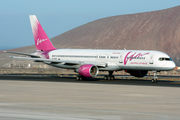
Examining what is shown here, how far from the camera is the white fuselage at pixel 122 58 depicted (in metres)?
40.3

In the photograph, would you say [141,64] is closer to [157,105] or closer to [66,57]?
[66,57]

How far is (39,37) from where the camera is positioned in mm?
51531

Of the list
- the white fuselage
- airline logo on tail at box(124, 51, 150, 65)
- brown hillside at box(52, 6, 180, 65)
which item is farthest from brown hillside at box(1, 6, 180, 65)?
airline logo on tail at box(124, 51, 150, 65)

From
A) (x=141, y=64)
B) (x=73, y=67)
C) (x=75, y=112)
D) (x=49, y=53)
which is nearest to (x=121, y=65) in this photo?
(x=141, y=64)

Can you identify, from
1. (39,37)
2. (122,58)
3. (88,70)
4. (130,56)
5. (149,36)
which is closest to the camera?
(88,70)

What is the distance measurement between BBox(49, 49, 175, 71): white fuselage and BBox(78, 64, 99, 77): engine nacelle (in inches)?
70.3

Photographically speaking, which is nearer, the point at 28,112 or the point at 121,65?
the point at 28,112

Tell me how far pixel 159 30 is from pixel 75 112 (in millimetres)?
172111

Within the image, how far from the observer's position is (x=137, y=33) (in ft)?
614

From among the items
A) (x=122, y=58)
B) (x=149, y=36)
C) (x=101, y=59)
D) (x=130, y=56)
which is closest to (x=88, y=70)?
(x=101, y=59)

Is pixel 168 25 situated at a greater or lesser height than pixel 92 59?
greater

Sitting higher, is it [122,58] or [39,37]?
[39,37]

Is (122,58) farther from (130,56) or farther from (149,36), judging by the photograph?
(149,36)

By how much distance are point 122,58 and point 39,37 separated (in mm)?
14667
